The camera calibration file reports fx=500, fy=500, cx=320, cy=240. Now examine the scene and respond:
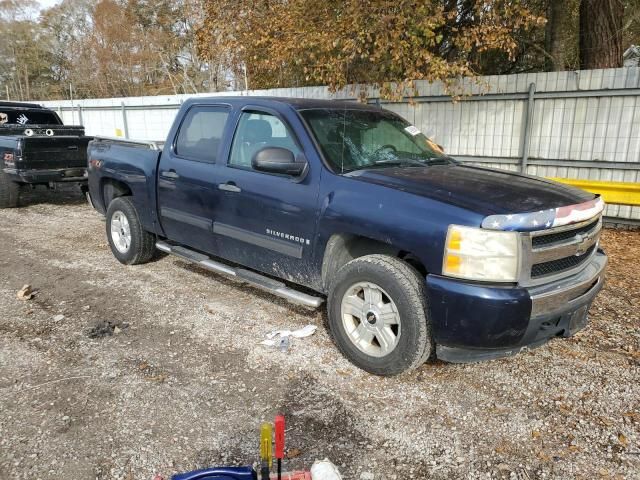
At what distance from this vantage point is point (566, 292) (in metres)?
3.03

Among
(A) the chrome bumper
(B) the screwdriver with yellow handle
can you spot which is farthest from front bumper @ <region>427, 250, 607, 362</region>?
(B) the screwdriver with yellow handle

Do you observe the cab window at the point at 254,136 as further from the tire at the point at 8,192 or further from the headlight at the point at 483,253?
the tire at the point at 8,192

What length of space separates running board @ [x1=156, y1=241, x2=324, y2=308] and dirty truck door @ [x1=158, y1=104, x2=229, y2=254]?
115 millimetres

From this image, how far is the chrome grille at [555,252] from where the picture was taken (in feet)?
9.46

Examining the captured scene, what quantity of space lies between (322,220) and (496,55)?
35.4 ft

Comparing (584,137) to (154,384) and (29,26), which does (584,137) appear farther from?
(29,26)

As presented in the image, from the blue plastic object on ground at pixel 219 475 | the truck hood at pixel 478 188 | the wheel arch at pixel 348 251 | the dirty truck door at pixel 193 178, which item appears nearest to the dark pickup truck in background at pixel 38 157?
the dirty truck door at pixel 193 178

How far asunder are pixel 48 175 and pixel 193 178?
18.1ft

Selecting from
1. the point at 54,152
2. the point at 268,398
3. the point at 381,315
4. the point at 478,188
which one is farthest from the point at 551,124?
the point at 54,152

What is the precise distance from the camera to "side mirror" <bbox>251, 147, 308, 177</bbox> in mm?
3605

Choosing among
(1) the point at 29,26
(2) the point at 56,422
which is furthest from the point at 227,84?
(1) the point at 29,26

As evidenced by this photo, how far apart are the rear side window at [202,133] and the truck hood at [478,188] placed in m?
1.57

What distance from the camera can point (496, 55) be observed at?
12.4 metres

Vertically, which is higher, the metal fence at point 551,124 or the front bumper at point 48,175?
the metal fence at point 551,124
